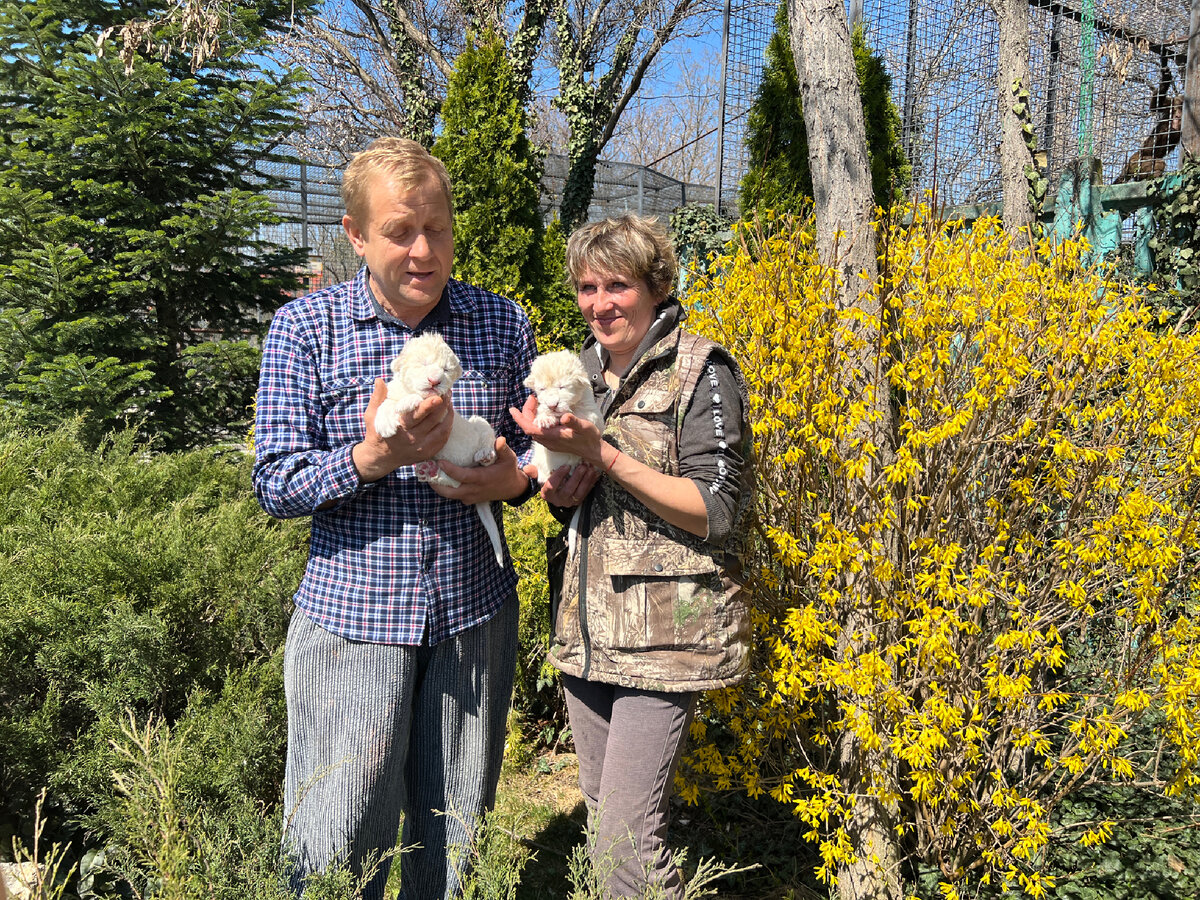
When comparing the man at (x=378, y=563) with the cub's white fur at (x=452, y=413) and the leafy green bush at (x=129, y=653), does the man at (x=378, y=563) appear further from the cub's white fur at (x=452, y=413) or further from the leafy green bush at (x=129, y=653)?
the leafy green bush at (x=129, y=653)

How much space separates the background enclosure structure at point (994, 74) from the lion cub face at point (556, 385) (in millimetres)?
4518

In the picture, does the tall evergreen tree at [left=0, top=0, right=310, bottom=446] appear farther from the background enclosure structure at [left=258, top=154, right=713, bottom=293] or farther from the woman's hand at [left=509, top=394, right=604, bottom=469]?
the background enclosure structure at [left=258, top=154, right=713, bottom=293]

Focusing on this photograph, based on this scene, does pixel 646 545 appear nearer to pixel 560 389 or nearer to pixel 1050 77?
pixel 560 389

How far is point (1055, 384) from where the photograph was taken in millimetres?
2510

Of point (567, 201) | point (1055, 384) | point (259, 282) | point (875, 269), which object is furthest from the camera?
Answer: point (567, 201)

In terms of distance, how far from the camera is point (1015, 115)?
448cm

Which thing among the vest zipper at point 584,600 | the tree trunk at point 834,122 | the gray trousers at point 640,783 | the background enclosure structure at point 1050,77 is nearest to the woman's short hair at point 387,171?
the vest zipper at point 584,600

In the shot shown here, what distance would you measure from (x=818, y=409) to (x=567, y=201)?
1079 cm

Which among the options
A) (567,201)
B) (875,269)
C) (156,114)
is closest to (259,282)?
(156,114)

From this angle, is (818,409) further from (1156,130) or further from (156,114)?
(156,114)

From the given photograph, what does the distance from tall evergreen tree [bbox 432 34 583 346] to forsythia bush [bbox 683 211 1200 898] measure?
5.86 meters

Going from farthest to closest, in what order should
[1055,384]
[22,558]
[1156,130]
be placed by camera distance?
[1156,130], [22,558], [1055,384]

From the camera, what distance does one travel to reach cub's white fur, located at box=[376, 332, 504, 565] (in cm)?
156

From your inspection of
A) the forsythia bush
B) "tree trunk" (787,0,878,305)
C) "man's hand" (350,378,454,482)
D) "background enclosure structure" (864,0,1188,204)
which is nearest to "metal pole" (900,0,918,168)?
"background enclosure structure" (864,0,1188,204)
